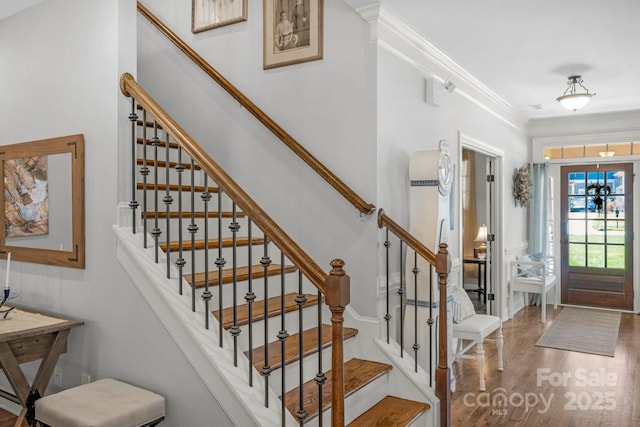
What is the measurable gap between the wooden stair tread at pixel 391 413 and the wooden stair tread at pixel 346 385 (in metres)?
0.18

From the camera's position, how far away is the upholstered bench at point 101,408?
2188mm

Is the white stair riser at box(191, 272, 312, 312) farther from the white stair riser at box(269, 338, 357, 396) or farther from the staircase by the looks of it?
the white stair riser at box(269, 338, 357, 396)

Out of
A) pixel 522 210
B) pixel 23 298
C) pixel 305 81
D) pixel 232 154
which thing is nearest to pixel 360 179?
pixel 305 81

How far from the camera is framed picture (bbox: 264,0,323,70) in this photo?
3438mm

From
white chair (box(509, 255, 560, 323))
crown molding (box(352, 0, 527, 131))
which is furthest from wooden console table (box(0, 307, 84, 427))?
white chair (box(509, 255, 560, 323))

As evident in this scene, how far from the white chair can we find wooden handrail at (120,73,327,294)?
16.0ft

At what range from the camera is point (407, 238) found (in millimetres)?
3115

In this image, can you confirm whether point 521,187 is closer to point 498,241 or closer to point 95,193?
point 498,241

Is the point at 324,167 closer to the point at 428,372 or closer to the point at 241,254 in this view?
the point at 241,254

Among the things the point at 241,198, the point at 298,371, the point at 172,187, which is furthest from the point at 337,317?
the point at 172,187

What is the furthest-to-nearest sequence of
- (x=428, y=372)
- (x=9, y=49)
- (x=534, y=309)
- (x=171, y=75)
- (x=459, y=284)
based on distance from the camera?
(x=534, y=309) < (x=459, y=284) < (x=171, y=75) < (x=9, y=49) < (x=428, y=372)

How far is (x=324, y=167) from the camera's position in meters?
3.31

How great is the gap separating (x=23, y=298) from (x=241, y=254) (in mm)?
1511

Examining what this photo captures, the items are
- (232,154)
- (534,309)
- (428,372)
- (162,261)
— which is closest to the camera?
(162,261)
